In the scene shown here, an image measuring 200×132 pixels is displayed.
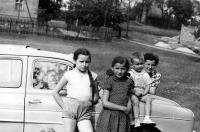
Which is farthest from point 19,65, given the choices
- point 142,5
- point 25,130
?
point 142,5

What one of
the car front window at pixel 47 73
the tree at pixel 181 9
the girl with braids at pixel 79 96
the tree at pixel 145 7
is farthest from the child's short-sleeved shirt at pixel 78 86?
the tree at pixel 181 9

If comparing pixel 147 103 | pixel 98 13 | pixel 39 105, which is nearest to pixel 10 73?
pixel 39 105

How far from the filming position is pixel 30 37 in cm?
2325

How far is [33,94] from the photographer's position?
4.49m

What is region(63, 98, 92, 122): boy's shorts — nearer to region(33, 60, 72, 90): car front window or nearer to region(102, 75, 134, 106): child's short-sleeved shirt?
region(102, 75, 134, 106): child's short-sleeved shirt

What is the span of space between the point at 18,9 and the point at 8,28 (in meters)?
7.61

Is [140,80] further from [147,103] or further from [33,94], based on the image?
[33,94]

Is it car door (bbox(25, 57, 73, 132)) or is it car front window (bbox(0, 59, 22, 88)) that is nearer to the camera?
car door (bbox(25, 57, 73, 132))

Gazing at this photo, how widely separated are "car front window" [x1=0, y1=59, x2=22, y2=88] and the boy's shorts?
0.95 metres

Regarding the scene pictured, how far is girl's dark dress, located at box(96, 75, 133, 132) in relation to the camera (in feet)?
13.7

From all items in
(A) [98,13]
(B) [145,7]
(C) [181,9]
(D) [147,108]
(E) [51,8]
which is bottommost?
(D) [147,108]

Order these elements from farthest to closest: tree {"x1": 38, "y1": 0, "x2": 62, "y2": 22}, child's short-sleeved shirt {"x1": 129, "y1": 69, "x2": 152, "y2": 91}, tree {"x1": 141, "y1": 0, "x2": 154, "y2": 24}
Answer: tree {"x1": 141, "y1": 0, "x2": 154, "y2": 24}, tree {"x1": 38, "y1": 0, "x2": 62, "y2": 22}, child's short-sleeved shirt {"x1": 129, "y1": 69, "x2": 152, "y2": 91}

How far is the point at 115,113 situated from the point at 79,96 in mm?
572

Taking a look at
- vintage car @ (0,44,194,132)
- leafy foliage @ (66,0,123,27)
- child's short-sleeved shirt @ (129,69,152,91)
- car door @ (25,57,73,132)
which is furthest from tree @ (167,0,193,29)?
car door @ (25,57,73,132)
